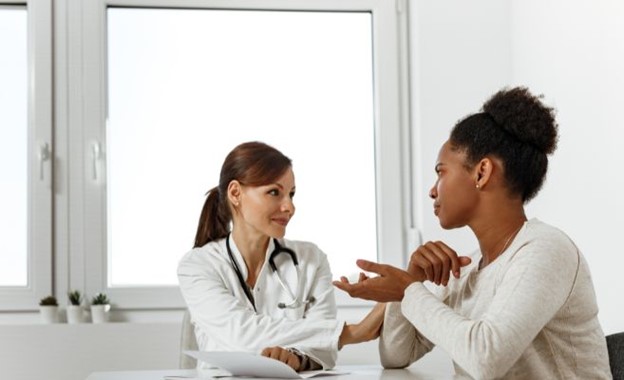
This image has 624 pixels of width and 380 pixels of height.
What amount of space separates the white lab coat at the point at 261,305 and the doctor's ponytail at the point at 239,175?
3.0 inches

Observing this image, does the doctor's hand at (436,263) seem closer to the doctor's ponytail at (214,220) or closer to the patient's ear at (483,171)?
the patient's ear at (483,171)

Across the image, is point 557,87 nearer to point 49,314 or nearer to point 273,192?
point 273,192

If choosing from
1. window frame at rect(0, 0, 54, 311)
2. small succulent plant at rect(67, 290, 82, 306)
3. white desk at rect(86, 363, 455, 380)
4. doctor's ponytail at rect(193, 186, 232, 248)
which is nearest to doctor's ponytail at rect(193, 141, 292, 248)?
doctor's ponytail at rect(193, 186, 232, 248)


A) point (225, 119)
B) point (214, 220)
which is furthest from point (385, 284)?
point (225, 119)

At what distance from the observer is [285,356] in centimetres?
230

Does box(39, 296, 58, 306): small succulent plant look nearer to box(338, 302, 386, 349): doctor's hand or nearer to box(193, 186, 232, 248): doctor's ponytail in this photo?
box(193, 186, 232, 248): doctor's ponytail

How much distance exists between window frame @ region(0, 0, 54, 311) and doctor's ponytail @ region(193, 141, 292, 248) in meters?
0.99

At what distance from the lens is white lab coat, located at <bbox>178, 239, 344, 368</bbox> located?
2.43m

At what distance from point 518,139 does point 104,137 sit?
2.19 meters

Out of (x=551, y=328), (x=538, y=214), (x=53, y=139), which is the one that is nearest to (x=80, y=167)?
(x=53, y=139)

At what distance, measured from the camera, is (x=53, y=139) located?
377 centimetres

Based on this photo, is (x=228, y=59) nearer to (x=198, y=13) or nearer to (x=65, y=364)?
(x=198, y=13)

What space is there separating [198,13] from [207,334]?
1.68 m

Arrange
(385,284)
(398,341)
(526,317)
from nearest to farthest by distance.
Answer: (526,317)
(385,284)
(398,341)
